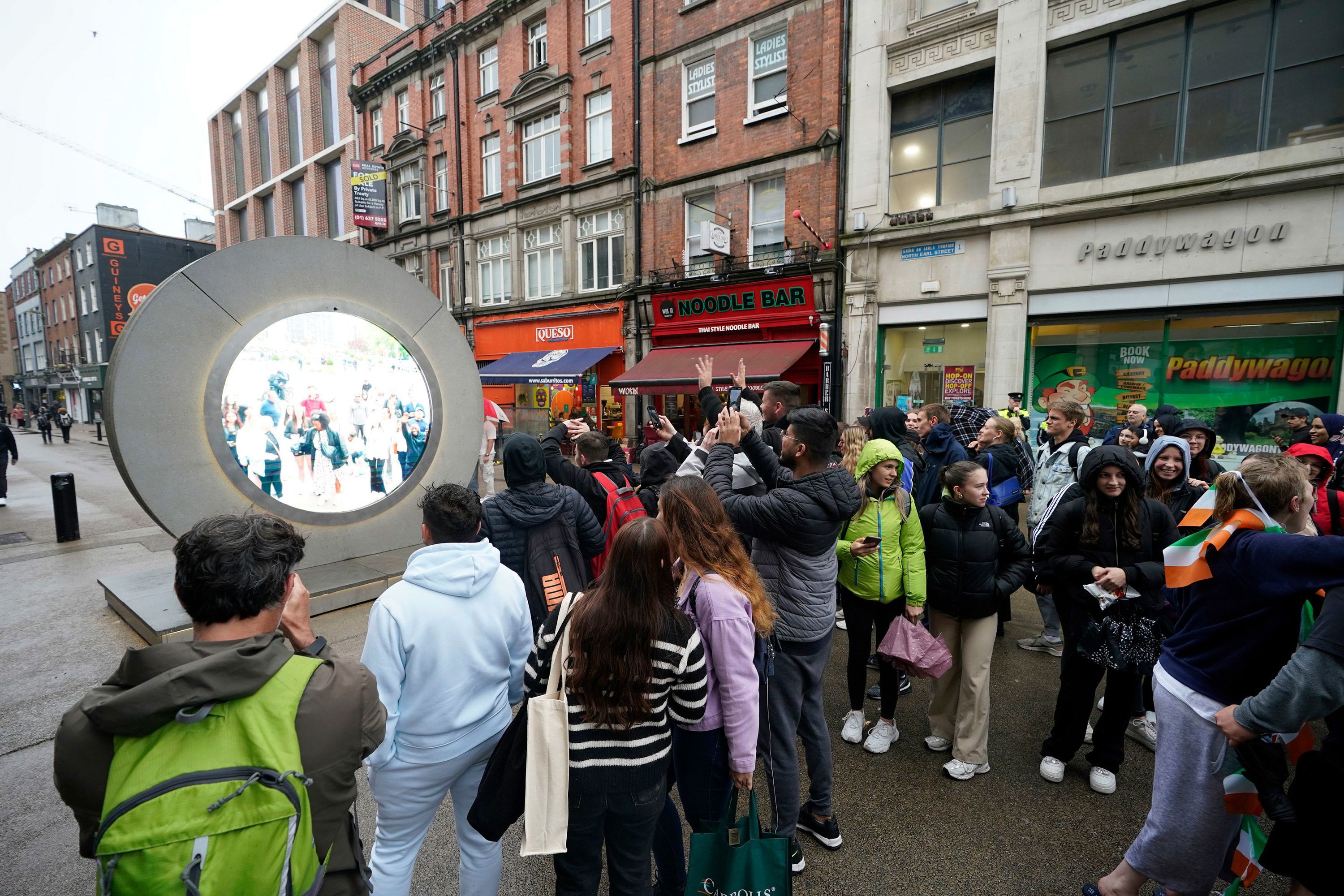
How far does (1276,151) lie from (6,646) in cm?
1642

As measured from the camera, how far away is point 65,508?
28.5 feet

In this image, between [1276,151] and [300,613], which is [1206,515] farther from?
[1276,151]

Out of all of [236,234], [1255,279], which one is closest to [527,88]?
[1255,279]

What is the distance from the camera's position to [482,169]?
67.1 ft

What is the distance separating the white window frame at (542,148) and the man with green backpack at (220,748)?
1898 cm

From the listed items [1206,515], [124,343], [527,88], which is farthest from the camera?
[527,88]

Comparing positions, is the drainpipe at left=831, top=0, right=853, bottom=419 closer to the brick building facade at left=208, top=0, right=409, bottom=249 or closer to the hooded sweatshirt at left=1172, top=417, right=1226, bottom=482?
the hooded sweatshirt at left=1172, top=417, right=1226, bottom=482

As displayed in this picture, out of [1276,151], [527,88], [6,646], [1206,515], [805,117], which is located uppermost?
[527,88]

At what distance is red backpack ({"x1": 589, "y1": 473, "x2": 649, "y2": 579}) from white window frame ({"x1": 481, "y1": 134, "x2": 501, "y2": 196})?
61.9 feet

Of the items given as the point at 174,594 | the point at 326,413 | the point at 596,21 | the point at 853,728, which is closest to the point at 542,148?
the point at 596,21

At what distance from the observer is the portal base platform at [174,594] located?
505 cm

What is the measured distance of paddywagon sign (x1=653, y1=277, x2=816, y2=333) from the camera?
13.8 m

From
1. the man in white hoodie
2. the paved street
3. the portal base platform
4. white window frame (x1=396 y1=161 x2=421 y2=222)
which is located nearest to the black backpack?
the man in white hoodie

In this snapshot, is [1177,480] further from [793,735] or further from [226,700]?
[226,700]
